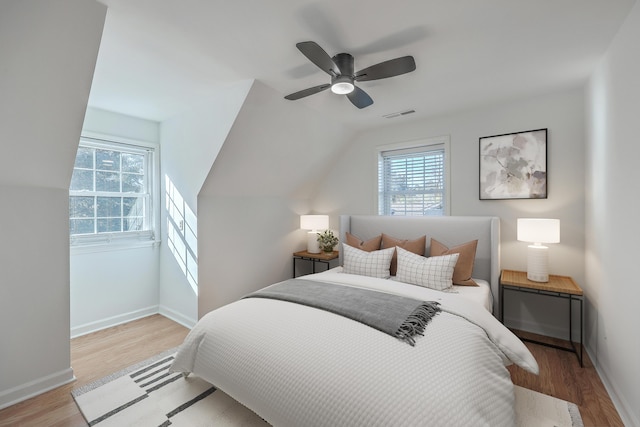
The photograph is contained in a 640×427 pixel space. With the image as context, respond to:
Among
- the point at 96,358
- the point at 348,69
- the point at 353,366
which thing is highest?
the point at 348,69

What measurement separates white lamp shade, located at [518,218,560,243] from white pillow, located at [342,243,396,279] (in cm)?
123

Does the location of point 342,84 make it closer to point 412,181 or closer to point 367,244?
point 367,244

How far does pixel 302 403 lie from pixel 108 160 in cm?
348

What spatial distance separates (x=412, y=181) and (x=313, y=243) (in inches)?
65.8

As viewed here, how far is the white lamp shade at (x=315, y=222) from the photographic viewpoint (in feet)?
13.8

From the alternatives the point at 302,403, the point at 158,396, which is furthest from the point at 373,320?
the point at 158,396

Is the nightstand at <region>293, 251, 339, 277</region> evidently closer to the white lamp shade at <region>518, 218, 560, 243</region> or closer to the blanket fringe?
the blanket fringe

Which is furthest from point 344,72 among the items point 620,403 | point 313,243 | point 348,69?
point 620,403

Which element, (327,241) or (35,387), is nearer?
(35,387)

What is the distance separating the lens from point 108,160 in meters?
3.34

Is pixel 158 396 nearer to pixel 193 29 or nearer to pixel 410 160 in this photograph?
pixel 193 29

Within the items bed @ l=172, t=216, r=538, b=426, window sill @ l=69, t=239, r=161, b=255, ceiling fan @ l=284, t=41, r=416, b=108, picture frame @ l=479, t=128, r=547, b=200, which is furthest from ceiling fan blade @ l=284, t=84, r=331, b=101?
window sill @ l=69, t=239, r=161, b=255

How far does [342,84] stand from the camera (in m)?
2.07

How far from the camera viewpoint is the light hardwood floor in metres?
1.84
